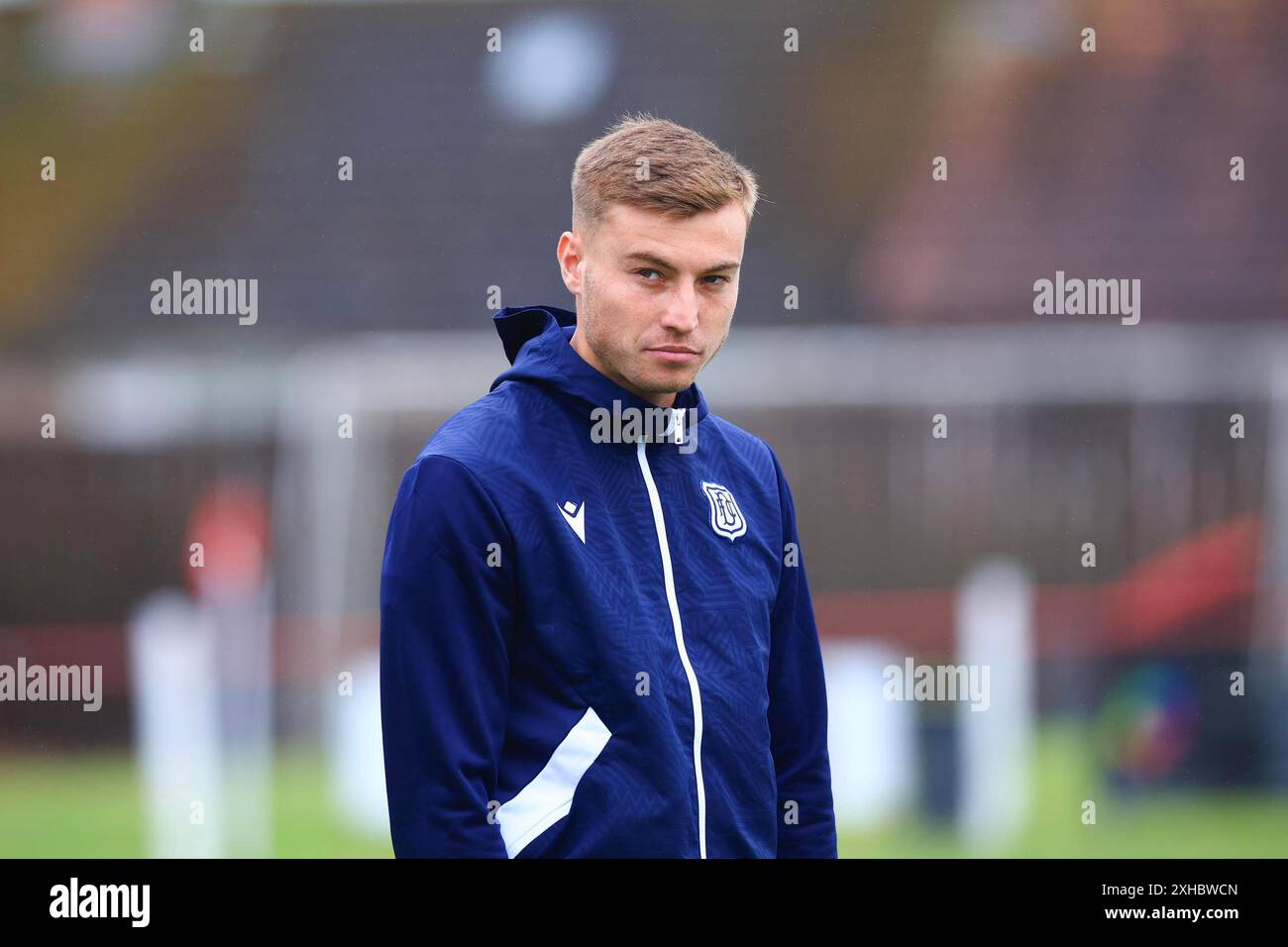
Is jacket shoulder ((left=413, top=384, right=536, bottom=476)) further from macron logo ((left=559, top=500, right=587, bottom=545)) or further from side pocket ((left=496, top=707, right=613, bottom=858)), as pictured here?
side pocket ((left=496, top=707, right=613, bottom=858))

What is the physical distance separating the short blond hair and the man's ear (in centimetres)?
2

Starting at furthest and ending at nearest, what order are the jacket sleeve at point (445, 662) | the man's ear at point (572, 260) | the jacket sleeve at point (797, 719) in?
the jacket sleeve at point (797, 719)
the man's ear at point (572, 260)
the jacket sleeve at point (445, 662)

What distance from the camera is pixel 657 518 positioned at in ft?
5.75

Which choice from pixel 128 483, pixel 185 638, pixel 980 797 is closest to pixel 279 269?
pixel 128 483

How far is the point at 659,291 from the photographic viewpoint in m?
1.71

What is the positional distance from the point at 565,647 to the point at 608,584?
3.5 inches

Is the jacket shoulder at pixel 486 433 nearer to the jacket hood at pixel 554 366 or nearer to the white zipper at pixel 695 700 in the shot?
the jacket hood at pixel 554 366

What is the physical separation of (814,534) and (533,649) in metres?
5.49

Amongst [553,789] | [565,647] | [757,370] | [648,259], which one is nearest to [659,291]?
[648,259]

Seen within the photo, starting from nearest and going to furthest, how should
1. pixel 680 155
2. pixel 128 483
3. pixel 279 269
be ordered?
pixel 680 155 < pixel 128 483 < pixel 279 269

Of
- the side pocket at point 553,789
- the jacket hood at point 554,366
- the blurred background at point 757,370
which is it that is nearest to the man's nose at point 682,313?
the jacket hood at point 554,366

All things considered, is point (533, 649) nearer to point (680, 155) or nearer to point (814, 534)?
point (680, 155)

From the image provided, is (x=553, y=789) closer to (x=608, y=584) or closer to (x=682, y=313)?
(x=608, y=584)

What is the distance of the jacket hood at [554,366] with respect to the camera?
175 cm
